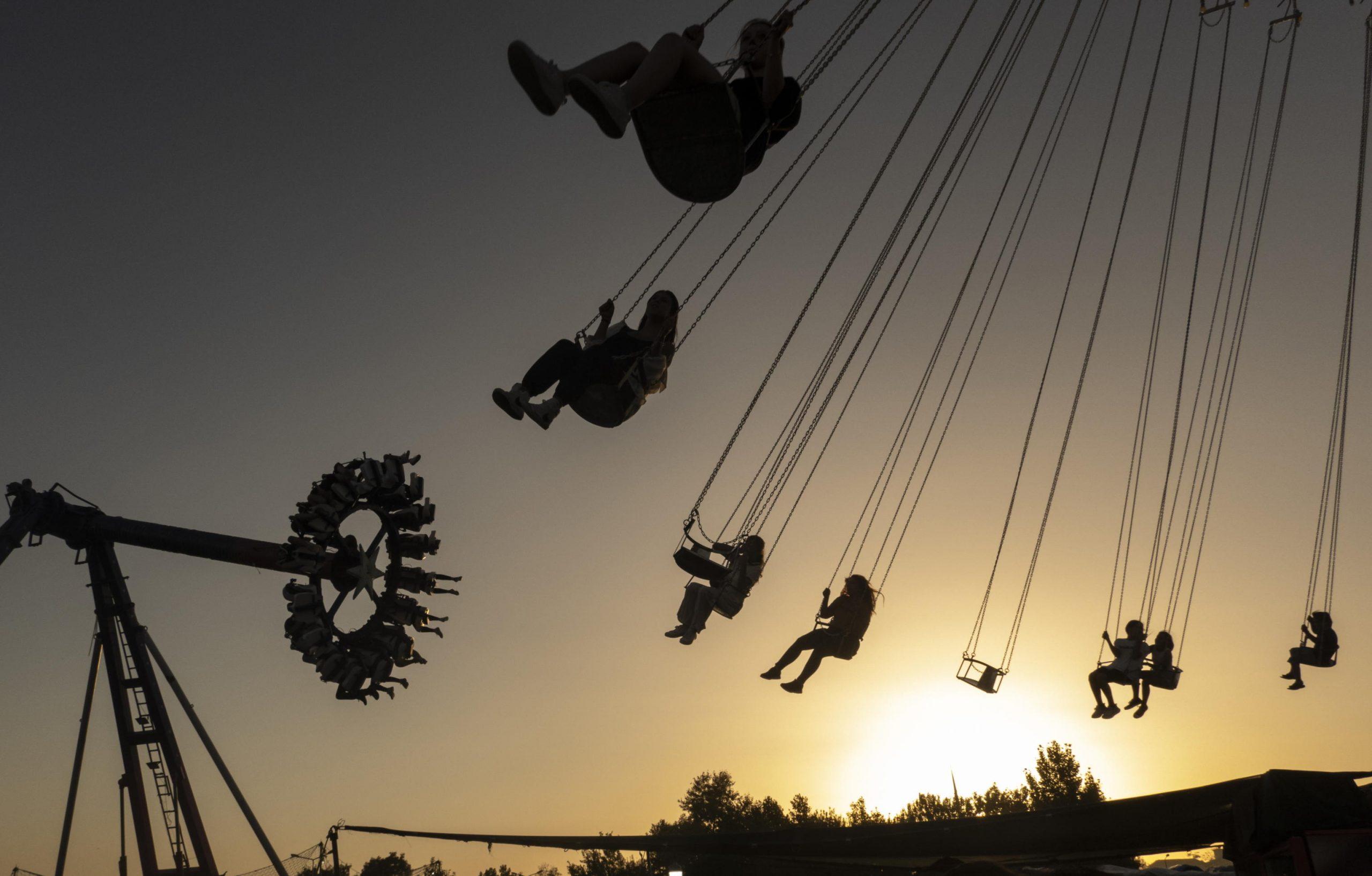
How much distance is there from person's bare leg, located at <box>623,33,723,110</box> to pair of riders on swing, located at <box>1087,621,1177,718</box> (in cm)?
925

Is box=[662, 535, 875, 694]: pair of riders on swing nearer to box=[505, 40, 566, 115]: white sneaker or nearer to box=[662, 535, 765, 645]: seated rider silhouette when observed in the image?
box=[662, 535, 765, 645]: seated rider silhouette

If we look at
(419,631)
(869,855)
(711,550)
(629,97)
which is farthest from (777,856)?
(629,97)

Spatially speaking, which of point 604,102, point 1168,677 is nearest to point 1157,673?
point 1168,677

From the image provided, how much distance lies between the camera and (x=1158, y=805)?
279 inches

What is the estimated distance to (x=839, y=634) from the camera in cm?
970

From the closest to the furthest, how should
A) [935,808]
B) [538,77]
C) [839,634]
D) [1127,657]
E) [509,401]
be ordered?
[538,77] < [509,401] < [839,634] < [1127,657] < [935,808]

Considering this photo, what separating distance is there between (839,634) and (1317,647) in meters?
6.87

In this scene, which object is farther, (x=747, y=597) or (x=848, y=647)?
(x=848, y=647)

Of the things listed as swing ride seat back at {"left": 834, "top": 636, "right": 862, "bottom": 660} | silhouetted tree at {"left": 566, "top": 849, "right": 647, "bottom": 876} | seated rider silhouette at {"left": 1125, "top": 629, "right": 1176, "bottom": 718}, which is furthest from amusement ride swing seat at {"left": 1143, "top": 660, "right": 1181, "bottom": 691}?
silhouetted tree at {"left": 566, "top": 849, "right": 647, "bottom": 876}

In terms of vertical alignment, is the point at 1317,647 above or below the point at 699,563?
above

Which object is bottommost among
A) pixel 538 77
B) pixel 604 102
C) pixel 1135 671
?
pixel 538 77

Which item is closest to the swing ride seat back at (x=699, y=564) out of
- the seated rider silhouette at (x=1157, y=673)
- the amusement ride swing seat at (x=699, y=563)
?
the amusement ride swing seat at (x=699, y=563)

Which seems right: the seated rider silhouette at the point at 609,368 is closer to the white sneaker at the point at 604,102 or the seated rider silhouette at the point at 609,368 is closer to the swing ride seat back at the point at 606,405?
the swing ride seat back at the point at 606,405

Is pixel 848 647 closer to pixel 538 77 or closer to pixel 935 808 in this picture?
pixel 538 77
